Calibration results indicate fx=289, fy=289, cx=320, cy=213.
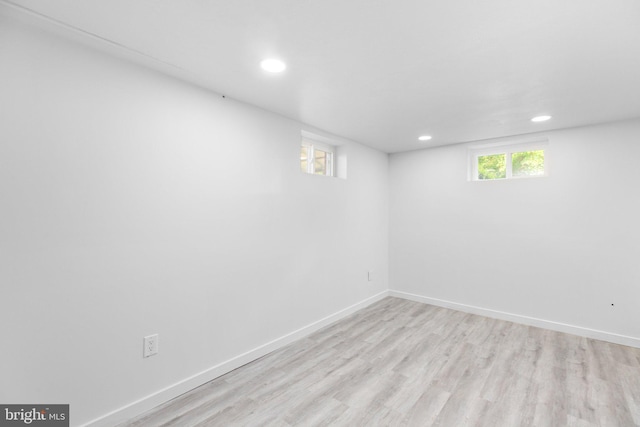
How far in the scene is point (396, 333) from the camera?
3.15m

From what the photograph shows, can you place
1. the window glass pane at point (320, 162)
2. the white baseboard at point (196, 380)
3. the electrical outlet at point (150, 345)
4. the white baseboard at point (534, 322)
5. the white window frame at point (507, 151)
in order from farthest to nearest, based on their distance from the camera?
the window glass pane at point (320, 162)
the white window frame at point (507, 151)
the white baseboard at point (534, 322)
the electrical outlet at point (150, 345)
the white baseboard at point (196, 380)

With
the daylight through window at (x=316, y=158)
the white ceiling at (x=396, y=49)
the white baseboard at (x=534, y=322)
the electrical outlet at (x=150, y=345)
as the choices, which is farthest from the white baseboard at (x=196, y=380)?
the white ceiling at (x=396, y=49)

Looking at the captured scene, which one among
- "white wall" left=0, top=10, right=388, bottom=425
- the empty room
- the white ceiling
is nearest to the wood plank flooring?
the empty room

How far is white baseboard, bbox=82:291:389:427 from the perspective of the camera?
69.1 inches

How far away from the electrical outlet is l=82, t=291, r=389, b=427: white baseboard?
28cm

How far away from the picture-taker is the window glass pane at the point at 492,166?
3725mm

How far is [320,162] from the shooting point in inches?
142

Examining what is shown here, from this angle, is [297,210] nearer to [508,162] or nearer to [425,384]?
[425,384]

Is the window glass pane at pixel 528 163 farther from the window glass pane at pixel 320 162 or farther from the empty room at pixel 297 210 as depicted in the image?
the window glass pane at pixel 320 162

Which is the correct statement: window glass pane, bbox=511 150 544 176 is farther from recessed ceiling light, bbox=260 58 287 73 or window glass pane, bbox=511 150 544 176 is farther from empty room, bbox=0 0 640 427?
recessed ceiling light, bbox=260 58 287 73

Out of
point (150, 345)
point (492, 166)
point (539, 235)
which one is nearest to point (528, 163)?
point (492, 166)

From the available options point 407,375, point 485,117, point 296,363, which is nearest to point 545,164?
point 485,117

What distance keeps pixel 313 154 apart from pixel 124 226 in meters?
2.18

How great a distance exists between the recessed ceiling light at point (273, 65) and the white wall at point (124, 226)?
627 mm
